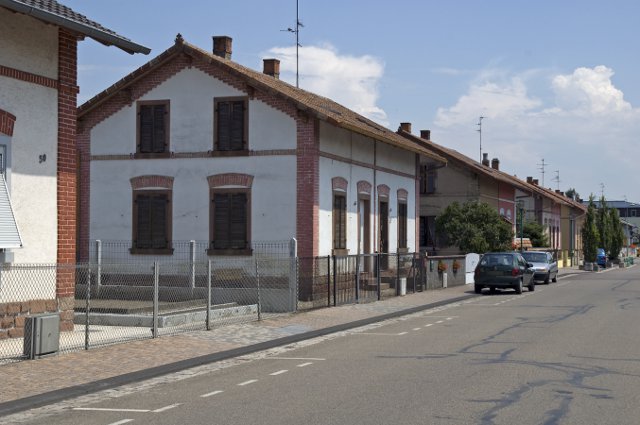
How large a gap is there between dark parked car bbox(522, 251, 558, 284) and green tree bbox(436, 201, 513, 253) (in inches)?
59.5

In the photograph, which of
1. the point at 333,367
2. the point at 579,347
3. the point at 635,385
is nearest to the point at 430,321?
the point at 579,347

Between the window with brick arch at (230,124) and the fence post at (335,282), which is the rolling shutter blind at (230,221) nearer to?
the window with brick arch at (230,124)

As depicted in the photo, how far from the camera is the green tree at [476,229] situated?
44.5 metres

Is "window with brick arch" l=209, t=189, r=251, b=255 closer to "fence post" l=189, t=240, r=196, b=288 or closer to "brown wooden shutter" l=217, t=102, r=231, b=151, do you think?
"fence post" l=189, t=240, r=196, b=288

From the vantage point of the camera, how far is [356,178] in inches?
1214

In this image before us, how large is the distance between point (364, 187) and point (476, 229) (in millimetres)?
14493

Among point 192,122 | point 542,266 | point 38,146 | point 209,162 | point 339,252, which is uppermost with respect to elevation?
point 192,122

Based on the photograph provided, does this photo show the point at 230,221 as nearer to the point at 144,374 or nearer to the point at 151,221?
the point at 151,221

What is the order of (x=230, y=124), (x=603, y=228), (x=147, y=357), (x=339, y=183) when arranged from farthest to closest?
(x=603, y=228)
(x=339, y=183)
(x=230, y=124)
(x=147, y=357)

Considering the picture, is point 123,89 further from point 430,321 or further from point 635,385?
point 635,385

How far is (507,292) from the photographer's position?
34844 millimetres

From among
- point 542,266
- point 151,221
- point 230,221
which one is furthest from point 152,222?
point 542,266

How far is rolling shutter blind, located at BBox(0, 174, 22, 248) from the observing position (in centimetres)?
1489

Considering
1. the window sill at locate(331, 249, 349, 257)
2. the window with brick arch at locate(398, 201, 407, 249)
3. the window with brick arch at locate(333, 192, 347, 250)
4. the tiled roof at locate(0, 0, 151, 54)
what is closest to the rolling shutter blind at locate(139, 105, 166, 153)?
the window with brick arch at locate(333, 192, 347, 250)
